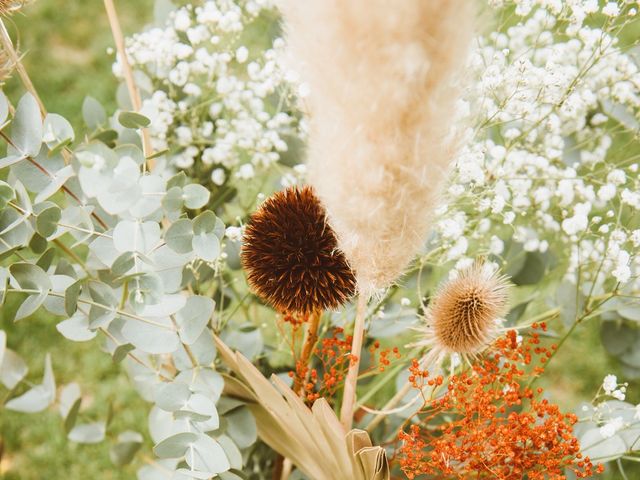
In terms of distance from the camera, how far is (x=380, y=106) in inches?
19.0

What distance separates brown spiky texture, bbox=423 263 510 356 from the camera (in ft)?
2.41

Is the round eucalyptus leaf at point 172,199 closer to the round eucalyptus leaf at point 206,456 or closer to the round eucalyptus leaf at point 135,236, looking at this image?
the round eucalyptus leaf at point 135,236

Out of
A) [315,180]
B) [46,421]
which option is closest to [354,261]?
[315,180]

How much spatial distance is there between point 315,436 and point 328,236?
218 millimetres

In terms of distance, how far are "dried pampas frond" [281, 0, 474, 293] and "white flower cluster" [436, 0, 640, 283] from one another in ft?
0.52

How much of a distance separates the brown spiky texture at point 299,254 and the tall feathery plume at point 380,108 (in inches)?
5.5

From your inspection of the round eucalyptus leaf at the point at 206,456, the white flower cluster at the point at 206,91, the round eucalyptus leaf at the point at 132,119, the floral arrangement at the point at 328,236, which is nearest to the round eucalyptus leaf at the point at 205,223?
the floral arrangement at the point at 328,236

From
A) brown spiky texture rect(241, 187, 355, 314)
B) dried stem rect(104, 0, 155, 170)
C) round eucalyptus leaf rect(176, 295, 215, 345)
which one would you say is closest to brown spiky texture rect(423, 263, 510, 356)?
brown spiky texture rect(241, 187, 355, 314)

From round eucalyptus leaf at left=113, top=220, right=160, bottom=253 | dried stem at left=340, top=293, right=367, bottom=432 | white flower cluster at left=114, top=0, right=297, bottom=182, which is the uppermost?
white flower cluster at left=114, top=0, right=297, bottom=182

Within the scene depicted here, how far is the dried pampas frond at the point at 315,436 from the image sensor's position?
68cm

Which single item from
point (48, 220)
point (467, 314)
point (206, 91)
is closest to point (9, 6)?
point (48, 220)

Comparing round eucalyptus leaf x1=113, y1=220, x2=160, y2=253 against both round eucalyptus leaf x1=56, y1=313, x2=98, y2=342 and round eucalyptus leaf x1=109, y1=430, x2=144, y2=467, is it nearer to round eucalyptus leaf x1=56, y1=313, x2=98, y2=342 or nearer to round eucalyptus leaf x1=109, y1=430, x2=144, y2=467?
round eucalyptus leaf x1=56, y1=313, x2=98, y2=342

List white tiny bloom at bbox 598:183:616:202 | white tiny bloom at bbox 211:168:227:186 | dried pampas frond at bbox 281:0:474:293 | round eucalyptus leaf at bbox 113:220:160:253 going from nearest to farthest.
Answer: dried pampas frond at bbox 281:0:474:293 < round eucalyptus leaf at bbox 113:220:160:253 < white tiny bloom at bbox 598:183:616:202 < white tiny bloom at bbox 211:168:227:186

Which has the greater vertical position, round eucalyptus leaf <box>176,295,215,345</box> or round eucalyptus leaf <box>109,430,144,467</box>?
round eucalyptus leaf <box>109,430,144,467</box>
